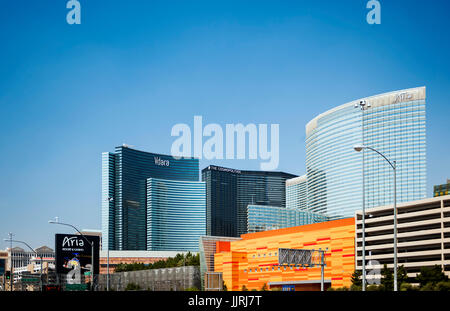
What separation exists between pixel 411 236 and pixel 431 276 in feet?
36.5

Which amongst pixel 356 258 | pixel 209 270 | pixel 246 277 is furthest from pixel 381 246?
Answer: pixel 209 270

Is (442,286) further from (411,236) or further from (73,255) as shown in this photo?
(73,255)

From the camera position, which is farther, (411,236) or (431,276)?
(411,236)

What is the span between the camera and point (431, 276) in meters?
90.1

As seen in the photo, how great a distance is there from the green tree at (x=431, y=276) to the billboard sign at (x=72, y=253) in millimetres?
54637

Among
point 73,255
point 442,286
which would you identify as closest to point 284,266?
point 442,286

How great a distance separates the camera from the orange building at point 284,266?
110 metres

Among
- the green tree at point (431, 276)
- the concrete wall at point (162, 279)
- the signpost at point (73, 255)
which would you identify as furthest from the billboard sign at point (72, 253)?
the concrete wall at point (162, 279)

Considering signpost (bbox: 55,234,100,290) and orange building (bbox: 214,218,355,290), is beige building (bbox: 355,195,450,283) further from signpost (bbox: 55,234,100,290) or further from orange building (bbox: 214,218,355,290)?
signpost (bbox: 55,234,100,290)

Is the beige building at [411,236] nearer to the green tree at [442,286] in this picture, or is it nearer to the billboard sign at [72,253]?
the green tree at [442,286]

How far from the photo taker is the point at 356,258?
348ft
